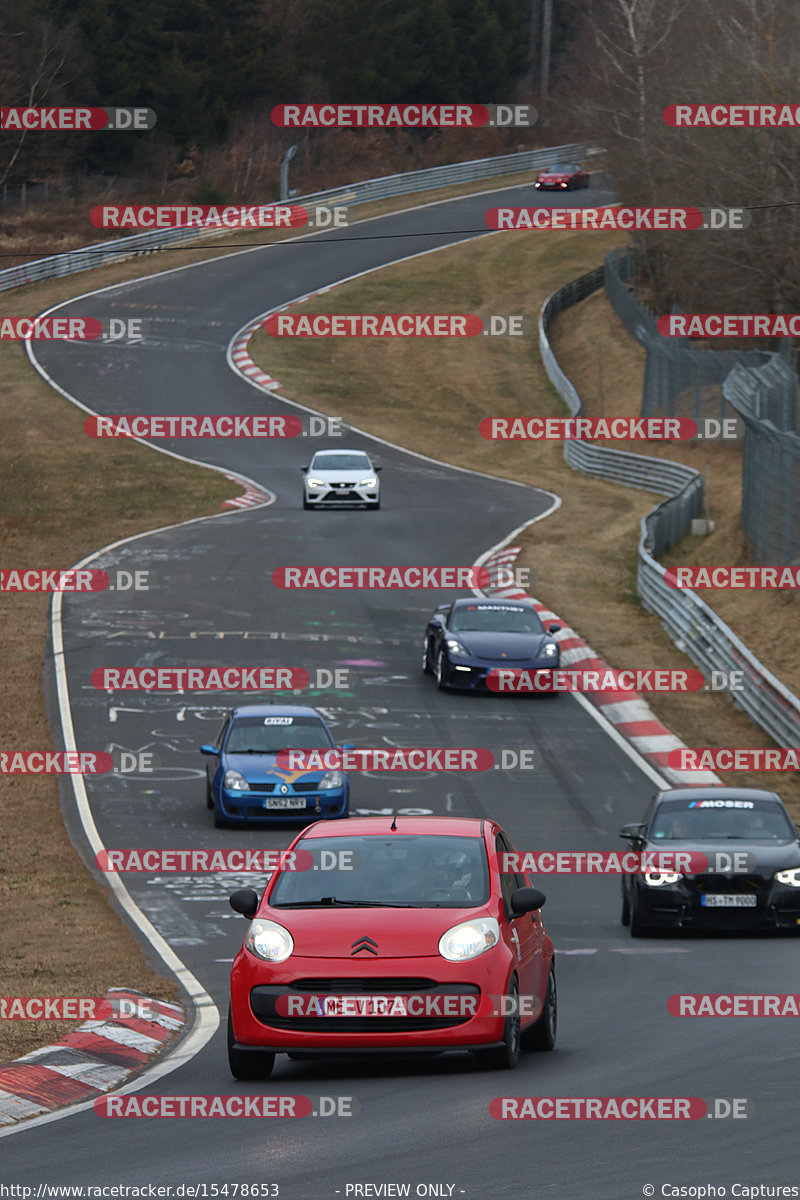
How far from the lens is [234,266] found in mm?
Result: 73688

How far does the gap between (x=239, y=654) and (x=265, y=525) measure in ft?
35.8

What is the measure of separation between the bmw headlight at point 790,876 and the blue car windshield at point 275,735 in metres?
7.24

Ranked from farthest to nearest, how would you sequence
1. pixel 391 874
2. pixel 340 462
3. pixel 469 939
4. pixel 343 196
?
pixel 343 196 < pixel 340 462 < pixel 391 874 < pixel 469 939

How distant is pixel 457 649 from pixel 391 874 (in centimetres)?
1736

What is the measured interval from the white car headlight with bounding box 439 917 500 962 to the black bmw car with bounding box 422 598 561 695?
1773 cm

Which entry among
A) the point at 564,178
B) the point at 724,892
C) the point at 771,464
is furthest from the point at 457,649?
the point at 564,178

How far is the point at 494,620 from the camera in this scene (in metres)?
28.8

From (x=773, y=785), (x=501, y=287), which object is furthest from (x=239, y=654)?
(x=501, y=287)

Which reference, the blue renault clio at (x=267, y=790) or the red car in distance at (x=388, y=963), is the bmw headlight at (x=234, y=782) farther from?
the red car in distance at (x=388, y=963)

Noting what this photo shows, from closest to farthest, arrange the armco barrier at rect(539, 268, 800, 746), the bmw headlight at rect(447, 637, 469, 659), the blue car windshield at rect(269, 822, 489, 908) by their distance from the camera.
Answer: the blue car windshield at rect(269, 822, 489, 908), the armco barrier at rect(539, 268, 800, 746), the bmw headlight at rect(447, 637, 469, 659)

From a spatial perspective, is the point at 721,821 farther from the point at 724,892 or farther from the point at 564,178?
the point at 564,178

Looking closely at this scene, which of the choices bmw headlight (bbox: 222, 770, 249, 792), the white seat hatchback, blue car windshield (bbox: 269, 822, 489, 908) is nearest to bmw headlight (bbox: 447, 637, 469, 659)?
bmw headlight (bbox: 222, 770, 249, 792)

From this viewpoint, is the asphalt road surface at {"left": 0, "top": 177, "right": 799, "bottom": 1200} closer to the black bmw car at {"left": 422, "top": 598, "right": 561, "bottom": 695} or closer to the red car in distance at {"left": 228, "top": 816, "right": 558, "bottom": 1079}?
the red car in distance at {"left": 228, "top": 816, "right": 558, "bottom": 1079}

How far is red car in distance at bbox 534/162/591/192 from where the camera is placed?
84.9m
